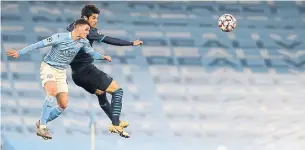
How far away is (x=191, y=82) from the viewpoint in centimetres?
991

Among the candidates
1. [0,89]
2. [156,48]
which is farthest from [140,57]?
[0,89]

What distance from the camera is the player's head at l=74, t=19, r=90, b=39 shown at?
7.87 m

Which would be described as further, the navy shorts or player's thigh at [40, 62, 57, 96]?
the navy shorts

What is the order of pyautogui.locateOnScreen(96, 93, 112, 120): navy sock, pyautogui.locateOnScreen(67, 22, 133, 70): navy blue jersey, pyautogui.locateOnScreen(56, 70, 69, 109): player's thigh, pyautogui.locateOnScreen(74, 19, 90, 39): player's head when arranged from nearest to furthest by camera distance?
pyautogui.locateOnScreen(74, 19, 90, 39): player's head
pyautogui.locateOnScreen(67, 22, 133, 70): navy blue jersey
pyautogui.locateOnScreen(56, 70, 69, 109): player's thigh
pyautogui.locateOnScreen(96, 93, 112, 120): navy sock

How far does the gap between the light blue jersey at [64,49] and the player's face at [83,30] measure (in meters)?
0.06

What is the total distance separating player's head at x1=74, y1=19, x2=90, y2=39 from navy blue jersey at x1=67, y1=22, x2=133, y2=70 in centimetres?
13

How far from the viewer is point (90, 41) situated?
8117 millimetres

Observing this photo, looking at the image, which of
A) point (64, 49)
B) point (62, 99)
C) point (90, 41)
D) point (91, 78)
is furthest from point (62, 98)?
point (90, 41)

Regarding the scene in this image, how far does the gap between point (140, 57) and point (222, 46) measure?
89cm

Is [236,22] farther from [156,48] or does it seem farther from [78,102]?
[78,102]

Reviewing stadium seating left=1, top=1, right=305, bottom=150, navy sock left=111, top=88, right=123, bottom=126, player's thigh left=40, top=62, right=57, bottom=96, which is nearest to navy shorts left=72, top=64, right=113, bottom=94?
navy sock left=111, top=88, right=123, bottom=126

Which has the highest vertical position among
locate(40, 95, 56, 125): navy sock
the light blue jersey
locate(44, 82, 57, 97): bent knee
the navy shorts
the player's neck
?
the player's neck

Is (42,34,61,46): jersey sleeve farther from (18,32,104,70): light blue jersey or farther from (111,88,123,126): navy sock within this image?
(111,88,123,126): navy sock

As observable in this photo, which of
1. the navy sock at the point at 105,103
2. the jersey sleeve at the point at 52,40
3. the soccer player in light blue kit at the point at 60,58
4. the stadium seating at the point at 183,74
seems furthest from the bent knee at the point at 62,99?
the stadium seating at the point at 183,74
